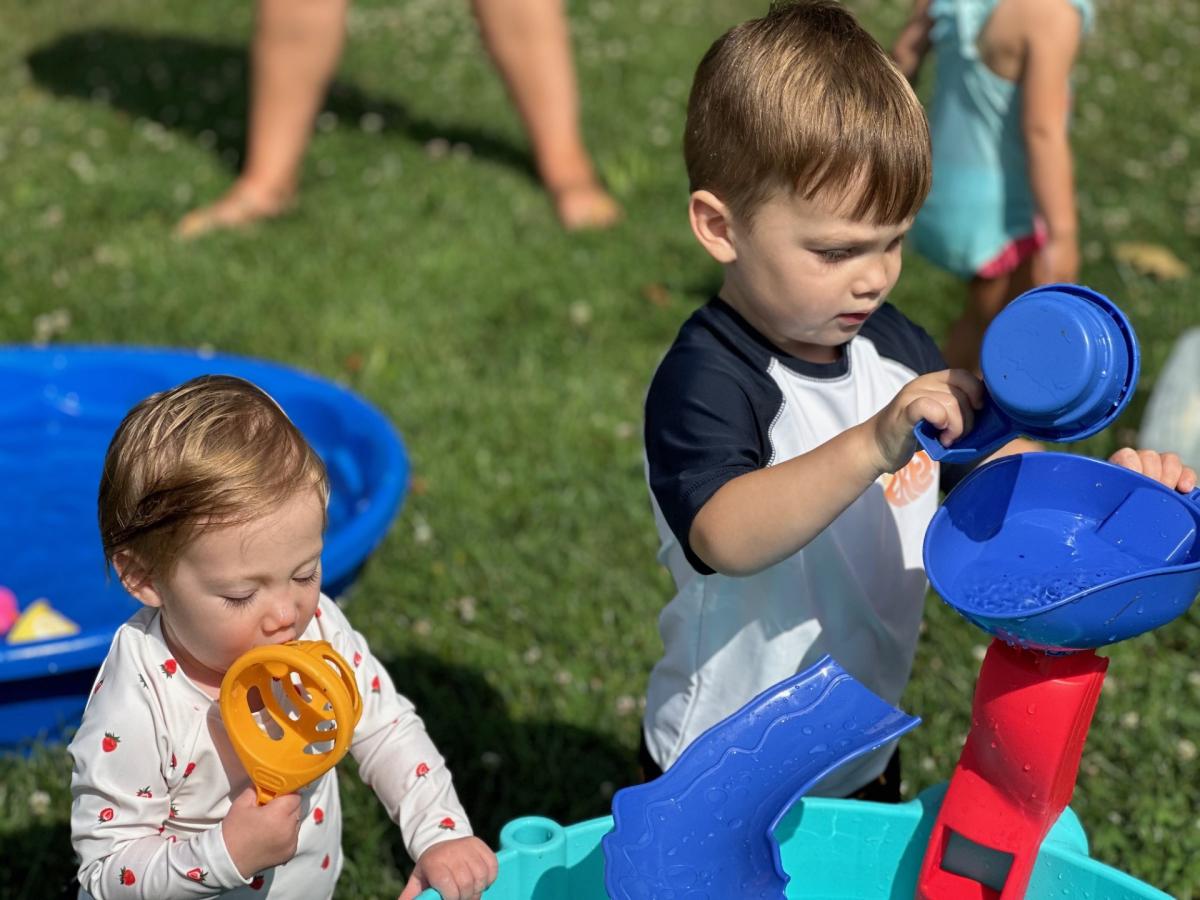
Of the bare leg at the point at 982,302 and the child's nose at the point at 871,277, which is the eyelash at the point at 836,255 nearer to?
the child's nose at the point at 871,277

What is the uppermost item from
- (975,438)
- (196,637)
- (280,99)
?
(975,438)

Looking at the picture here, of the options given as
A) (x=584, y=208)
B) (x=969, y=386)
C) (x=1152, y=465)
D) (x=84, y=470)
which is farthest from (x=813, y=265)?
(x=584, y=208)

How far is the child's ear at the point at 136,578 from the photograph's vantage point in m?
1.56

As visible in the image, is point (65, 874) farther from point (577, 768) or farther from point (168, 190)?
point (168, 190)

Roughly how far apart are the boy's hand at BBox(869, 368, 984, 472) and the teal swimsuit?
76.6 inches

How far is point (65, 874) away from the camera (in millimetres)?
2279

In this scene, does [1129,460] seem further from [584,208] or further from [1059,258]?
[584,208]

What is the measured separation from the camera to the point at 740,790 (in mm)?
1689

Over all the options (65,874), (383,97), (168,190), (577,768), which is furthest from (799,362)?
(383,97)

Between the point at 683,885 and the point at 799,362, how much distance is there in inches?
24.0

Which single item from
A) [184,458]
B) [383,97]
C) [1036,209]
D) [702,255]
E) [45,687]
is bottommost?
[383,97]

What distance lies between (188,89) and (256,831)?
488 cm

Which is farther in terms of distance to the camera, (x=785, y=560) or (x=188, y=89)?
(x=188, y=89)

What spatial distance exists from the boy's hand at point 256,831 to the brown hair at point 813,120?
2.63ft
